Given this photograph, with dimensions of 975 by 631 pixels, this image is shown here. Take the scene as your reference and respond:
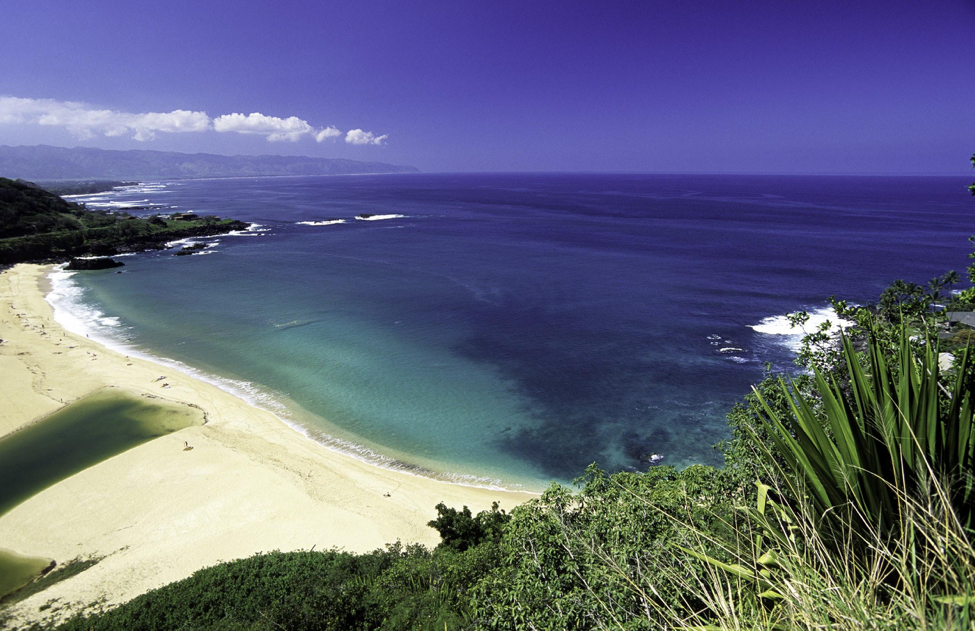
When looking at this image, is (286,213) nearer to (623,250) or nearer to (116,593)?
(623,250)

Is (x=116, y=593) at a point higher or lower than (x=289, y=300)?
lower

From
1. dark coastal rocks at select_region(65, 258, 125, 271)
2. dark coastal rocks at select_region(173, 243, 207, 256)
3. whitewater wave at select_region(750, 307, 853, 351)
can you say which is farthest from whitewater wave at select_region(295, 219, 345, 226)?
whitewater wave at select_region(750, 307, 853, 351)

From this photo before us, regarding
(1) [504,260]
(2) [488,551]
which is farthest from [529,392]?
(1) [504,260]

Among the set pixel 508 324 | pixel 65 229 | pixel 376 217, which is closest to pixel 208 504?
pixel 508 324

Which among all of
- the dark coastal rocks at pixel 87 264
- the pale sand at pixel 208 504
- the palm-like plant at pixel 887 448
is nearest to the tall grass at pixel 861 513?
the palm-like plant at pixel 887 448

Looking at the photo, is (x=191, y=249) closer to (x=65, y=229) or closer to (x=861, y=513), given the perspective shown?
(x=65, y=229)

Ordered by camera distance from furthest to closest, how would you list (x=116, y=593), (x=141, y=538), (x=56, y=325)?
(x=56, y=325) < (x=141, y=538) < (x=116, y=593)

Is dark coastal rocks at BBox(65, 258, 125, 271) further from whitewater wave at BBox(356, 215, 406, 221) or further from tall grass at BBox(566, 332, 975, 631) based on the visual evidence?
tall grass at BBox(566, 332, 975, 631)
